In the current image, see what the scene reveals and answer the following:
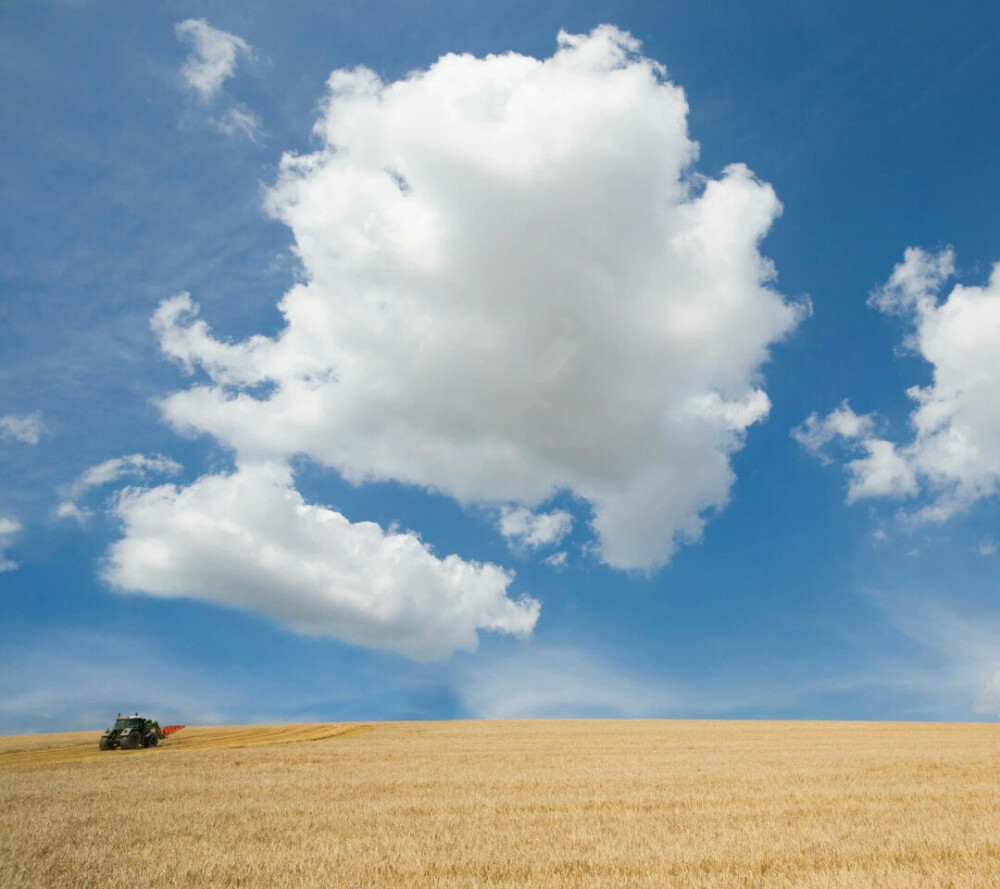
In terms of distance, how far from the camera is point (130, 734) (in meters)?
39.5

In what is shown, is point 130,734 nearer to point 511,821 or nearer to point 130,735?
point 130,735

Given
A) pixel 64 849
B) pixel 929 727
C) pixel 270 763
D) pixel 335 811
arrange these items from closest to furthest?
pixel 64 849
pixel 335 811
pixel 270 763
pixel 929 727

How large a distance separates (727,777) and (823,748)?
44.1 feet

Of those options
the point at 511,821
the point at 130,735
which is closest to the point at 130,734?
the point at 130,735

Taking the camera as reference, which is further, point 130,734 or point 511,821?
point 130,734

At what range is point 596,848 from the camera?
11.1 meters

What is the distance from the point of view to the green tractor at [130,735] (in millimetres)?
38656

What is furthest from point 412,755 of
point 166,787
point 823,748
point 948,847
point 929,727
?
point 929,727

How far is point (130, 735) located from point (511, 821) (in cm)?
3448

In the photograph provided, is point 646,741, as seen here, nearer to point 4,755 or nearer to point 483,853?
point 483,853

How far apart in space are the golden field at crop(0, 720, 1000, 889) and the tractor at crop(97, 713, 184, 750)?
39.2 ft

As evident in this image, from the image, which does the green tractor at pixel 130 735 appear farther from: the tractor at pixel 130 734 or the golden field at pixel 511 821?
the golden field at pixel 511 821

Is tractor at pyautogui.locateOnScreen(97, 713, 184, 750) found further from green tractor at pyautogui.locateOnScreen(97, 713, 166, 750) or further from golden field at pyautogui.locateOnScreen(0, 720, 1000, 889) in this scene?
golden field at pyautogui.locateOnScreen(0, 720, 1000, 889)

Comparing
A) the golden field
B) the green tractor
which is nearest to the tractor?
the green tractor
